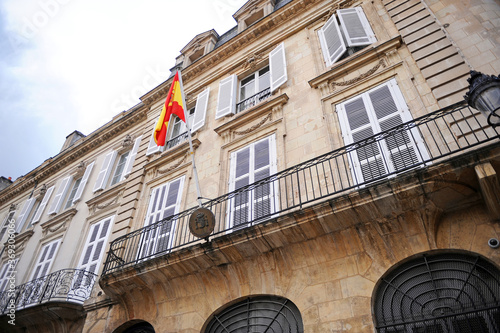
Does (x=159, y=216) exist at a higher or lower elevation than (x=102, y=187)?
lower

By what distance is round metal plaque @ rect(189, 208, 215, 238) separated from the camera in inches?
242

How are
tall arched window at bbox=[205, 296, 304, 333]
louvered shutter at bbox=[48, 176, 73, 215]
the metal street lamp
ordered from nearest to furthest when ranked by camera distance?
the metal street lamp
tall arched window at bbox=[205, 296, 304, 333]
louvered shutter at bbox=[48, 176, 73, 215]

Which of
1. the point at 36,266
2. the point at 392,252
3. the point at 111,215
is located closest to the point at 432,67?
the point at 392,252

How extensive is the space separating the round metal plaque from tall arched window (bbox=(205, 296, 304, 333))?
1436 mm

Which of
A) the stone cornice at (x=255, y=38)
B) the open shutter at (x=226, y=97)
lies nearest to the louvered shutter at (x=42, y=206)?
the stone cornice at (x=255, y=38)

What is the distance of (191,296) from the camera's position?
659 centimetres

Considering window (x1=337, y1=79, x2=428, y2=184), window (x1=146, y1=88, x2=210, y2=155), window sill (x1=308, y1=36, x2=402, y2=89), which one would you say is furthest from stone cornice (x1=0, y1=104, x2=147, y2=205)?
window (x1=337, y1=79, x2=428, y2=184)

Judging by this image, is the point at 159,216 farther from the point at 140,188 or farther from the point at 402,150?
the point at 402,150

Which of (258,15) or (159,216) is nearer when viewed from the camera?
(159,216)

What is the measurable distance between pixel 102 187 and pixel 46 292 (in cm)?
390

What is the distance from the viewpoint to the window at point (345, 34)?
8235mm

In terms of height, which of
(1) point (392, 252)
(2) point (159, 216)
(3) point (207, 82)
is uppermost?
(3) point (207, 82)

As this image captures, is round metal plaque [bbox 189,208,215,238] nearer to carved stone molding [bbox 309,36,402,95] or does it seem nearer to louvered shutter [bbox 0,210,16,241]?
carved stone molding [bbox 309,36,402,95]

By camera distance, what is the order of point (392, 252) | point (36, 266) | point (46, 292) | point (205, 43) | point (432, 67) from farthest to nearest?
point (205, 43) → point (36, 266) → point (46, 292) → point (432, 67) → point (392, 252)
